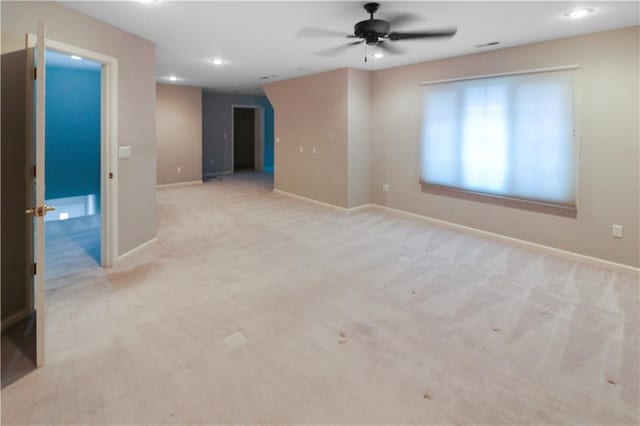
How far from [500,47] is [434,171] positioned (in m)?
1.82

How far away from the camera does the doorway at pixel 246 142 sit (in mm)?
12109

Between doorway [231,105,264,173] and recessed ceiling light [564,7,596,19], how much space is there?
970cm

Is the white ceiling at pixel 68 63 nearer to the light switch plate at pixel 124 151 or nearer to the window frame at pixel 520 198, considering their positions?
the light switch plate at pixel 124 151

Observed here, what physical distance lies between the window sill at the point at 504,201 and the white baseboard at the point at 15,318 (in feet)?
16.5

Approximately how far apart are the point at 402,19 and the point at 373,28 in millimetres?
490

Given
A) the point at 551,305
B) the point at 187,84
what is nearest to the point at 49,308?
the point at 551,305

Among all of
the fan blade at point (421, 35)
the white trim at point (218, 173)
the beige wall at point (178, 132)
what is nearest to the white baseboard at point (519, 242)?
the fan blade at point (421, 35)

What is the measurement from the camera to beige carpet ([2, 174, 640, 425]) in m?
1.84

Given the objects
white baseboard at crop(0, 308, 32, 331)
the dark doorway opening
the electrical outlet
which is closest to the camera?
white baseboard at crop(0, 308, 32, 331)

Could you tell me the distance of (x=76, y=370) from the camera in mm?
2084

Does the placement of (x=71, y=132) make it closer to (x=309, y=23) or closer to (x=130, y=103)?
(x=130, y=103)

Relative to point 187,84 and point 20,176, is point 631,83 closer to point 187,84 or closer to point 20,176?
point 20,176

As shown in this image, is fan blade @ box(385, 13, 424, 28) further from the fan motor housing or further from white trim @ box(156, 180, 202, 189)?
white trim @ box(156, 180, 202, 189)

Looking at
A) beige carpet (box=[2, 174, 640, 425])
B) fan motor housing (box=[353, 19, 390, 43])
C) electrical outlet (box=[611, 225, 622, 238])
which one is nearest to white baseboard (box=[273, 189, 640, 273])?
beige carpet (box=[2, 174, 640, 425])
